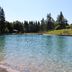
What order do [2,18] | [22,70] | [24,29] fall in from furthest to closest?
[24,29]
[2,18]
[22,70]

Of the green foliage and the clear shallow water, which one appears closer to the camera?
the clear shallow water

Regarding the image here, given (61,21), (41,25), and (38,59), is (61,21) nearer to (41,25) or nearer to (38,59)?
(41,25)

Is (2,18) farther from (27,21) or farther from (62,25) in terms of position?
(62,25)

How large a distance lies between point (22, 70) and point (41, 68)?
1.53m

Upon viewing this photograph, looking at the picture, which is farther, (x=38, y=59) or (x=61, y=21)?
(x=61, y=21)

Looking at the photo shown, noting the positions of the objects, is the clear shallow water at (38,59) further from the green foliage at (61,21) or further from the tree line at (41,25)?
the green foliage at (61,21)

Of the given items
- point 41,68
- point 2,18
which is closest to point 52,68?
point 41,68

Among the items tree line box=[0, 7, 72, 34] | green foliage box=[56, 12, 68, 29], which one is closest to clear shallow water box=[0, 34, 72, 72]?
tree line box=[0, 7, 72, 34]

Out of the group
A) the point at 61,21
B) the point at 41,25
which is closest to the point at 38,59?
the point at 61,21

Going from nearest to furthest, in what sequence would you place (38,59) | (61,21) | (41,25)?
(38,59) → (61,21) → (41,25)

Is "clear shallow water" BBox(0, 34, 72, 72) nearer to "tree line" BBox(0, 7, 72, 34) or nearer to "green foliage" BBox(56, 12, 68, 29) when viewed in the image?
"tree line" BBox(0, 7, 72, 34)

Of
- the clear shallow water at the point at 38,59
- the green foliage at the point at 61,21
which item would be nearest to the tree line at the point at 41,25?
the green foliage at the point at 61,21

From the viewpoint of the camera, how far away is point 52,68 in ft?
45.2

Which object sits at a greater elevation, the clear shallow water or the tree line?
the tree line
